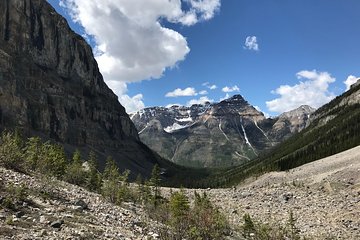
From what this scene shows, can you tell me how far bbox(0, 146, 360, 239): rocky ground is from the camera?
24.6 meters

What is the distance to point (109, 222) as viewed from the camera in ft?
99.1

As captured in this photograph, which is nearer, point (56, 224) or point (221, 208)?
point (56, 224)

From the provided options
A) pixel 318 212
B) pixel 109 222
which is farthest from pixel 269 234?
pixel 109 222

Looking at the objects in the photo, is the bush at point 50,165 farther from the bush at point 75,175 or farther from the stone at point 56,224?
the stone at point 56,224

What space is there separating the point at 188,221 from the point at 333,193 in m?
40.1

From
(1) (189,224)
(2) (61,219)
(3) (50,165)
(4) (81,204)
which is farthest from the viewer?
(3) (50,165)

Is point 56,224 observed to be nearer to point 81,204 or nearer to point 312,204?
point 81,204

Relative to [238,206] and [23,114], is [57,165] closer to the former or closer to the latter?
[238,206]

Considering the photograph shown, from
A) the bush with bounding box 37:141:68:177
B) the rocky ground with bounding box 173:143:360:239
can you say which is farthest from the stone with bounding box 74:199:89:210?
the rocky ground with bounding box 173:143:360:239

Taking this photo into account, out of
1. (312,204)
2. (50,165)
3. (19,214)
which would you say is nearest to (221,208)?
(312,204)

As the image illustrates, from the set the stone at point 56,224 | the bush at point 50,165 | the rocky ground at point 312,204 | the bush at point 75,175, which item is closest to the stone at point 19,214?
the stone at point 56,224

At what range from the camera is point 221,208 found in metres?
60.5

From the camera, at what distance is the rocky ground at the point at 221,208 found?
24609 mm

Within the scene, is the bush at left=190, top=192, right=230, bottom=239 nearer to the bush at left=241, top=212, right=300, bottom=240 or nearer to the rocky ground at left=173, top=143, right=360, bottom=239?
the bush at left=241, top=212, right=300, bottom=240
